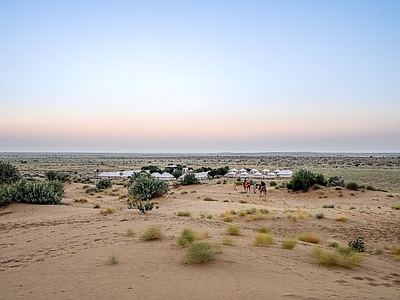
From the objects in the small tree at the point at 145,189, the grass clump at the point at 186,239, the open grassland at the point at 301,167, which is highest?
the grass clump at the point at 186,239

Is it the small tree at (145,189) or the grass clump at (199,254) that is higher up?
the grass clump at (199,254)

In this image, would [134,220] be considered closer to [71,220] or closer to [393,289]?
[71,220]

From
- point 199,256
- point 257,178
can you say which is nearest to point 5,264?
point 199,256

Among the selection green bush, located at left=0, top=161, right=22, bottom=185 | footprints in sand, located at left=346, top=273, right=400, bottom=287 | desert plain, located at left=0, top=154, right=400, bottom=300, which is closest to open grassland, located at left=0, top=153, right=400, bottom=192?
green bush, located at left=0, top=161, right=22, bottom=185

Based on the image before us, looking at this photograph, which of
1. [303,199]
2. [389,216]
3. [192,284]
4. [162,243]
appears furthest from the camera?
[303,199]

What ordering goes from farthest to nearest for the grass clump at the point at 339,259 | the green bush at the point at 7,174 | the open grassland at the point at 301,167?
the open grassland at the point at 301,167
the green bush at the point at 7,174
the grass clump at the point at 339,259

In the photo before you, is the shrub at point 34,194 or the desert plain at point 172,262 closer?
the desert plain at point 172,262

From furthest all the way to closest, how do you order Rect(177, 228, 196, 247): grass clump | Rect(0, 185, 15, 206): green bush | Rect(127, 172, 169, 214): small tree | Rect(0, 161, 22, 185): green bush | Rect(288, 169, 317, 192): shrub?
Rect(288, 169, 317, 192): shrub → Rect(0, 161, 22, 185): green bush → Rect(127, 172, 169, 214): small tree → Rect(0, 185, 15, 206): green bush → Rect(177, 228, 196, 247): grass clump

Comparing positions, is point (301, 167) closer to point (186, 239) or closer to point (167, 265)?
point (186, 239)

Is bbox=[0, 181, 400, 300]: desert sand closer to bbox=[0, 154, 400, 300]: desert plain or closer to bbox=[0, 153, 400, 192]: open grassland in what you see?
bbox=[0, 154, 400, 300]: desert plain

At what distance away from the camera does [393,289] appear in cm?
763

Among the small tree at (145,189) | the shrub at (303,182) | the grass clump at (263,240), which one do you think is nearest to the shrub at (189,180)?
the shrub at (303,182)

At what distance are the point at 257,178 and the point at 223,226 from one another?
4196 centimetres

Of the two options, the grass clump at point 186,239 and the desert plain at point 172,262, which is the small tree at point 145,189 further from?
the grass clump at point 186,239
